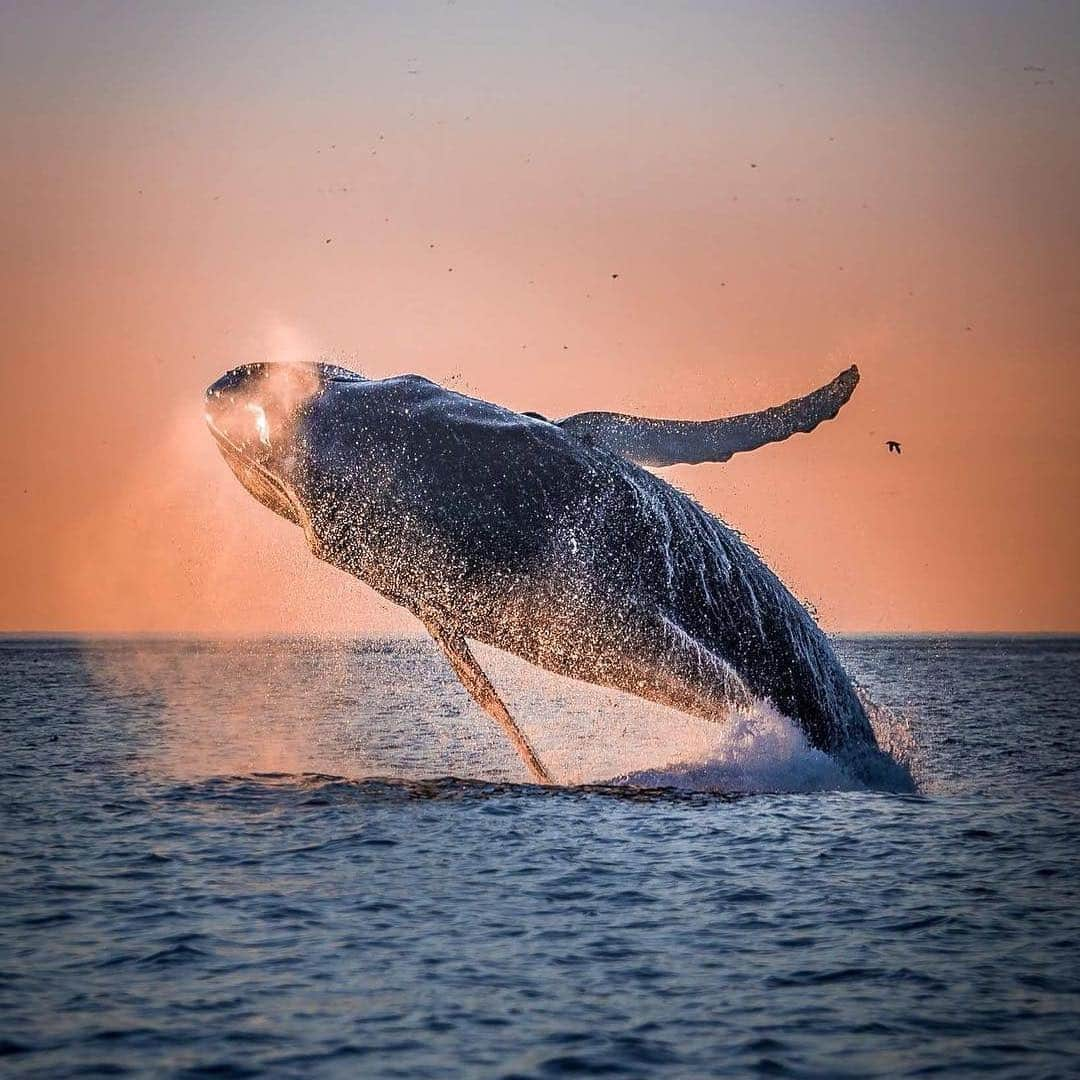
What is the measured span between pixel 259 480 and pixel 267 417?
2.40ft

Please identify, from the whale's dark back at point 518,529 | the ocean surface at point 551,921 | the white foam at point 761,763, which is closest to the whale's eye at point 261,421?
the whale's dark back at point 518,529

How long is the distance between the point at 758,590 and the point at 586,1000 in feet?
20.5

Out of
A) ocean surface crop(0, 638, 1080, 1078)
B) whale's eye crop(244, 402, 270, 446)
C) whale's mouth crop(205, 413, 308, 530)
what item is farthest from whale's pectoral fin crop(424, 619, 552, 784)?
whale's eye crop(244, 402, 270, 446)

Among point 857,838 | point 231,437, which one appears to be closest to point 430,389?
point 231,437

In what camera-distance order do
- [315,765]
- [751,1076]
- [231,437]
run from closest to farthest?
[751,1076] → [231,437] → [315,765]

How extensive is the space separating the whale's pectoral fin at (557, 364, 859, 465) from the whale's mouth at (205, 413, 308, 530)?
8.83 feet

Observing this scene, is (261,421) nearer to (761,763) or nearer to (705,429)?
(705,429)

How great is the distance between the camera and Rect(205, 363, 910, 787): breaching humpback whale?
470 inches

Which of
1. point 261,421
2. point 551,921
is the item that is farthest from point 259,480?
point 551,921

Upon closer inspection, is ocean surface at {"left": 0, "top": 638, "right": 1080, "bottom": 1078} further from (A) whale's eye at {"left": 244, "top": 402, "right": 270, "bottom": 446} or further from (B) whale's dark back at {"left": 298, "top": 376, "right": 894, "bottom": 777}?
(A) whale's eye at {"left": 244, "top": 402, "right": 270, "bottom": 446}

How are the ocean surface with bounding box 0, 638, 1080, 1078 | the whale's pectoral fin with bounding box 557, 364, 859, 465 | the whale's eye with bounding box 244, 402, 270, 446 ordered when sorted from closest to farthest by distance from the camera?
the ocean surface with bounding box 0, 638, 1080, 1078 → the whale's eye with bounding box 244, 402, 270, 446 → the whale's pectoral fin with bounding box 557, 364, 859, 465

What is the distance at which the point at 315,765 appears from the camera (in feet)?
68.2

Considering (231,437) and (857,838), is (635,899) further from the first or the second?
(231,437)

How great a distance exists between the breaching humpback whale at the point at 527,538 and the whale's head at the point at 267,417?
13mm
